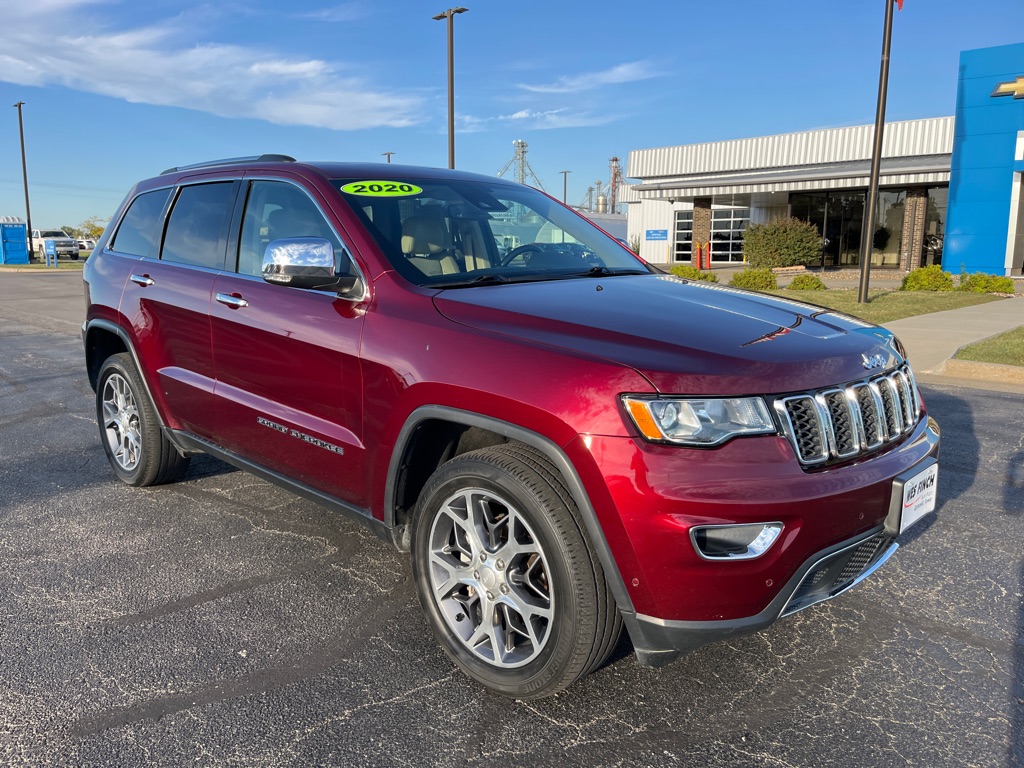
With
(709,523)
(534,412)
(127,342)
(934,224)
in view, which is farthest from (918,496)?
(934,224)

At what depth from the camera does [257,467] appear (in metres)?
3.82

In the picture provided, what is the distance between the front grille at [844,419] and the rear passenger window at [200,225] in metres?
2.86

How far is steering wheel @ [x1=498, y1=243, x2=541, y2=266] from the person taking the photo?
3.72m

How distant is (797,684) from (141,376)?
145 inches

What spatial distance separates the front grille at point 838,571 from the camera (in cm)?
246

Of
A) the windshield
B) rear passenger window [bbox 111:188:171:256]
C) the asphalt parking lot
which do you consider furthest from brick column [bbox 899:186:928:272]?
rear passenger window [bbox 111:188:171:256]

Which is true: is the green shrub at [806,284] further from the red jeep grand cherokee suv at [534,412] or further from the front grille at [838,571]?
the front grille at [838,571]

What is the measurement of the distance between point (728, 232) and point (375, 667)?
36369 mm

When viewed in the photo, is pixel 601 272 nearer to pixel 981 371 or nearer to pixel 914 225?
pixel 981 371

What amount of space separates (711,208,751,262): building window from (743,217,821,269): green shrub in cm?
694

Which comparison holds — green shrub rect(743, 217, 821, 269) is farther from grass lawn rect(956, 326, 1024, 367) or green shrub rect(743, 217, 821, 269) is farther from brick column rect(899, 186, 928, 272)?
grass lawn rect(956, 326, 1024, 367)

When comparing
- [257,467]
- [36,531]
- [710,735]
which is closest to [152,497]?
[36,531]

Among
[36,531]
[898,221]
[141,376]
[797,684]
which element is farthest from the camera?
[898,221]

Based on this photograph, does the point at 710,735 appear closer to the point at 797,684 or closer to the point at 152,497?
the point at 797,684
